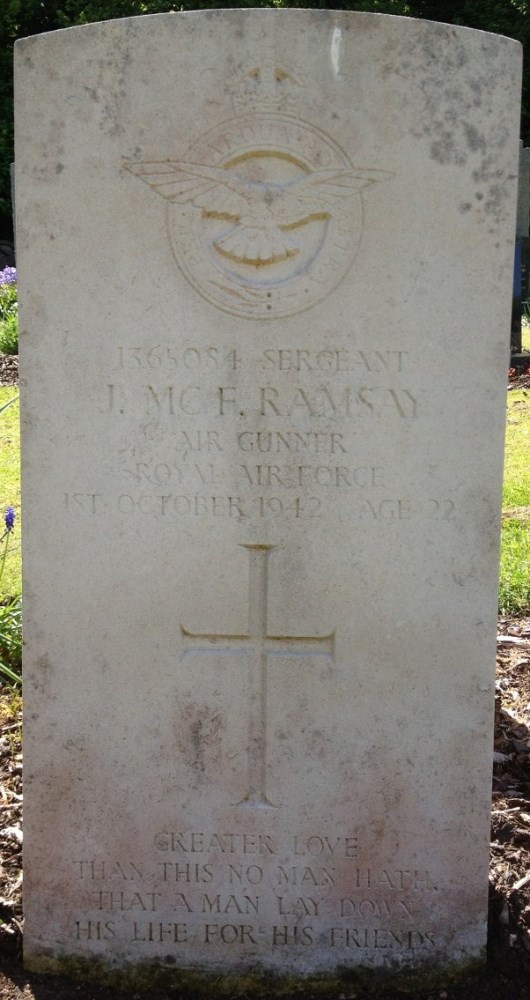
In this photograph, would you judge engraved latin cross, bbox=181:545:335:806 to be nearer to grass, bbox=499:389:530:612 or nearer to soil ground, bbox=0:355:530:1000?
soil ground, bbox=0:355:530:1000

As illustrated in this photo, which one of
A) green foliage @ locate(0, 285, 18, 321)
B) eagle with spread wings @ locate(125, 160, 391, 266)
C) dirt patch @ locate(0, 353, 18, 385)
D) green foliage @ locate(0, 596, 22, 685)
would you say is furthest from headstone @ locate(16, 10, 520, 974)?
green foliage @ locate(0, 285, 18, 321)

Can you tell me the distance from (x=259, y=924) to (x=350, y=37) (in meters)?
2.15

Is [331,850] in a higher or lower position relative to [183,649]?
lower

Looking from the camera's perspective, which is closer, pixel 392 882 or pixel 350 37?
pixel 350 37

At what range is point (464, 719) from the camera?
9.00ft

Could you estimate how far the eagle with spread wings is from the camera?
2516mm

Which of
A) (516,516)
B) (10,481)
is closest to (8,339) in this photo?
(10,481)

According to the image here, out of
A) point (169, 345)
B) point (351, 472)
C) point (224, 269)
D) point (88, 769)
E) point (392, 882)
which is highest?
point (224, 269)

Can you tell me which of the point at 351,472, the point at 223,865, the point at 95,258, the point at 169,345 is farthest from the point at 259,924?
the point at 95,258

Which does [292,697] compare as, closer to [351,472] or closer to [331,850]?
[331,850]

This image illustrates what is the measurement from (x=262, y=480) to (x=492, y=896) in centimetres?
132

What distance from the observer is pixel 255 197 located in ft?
8.35

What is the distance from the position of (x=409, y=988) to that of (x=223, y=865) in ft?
1.87

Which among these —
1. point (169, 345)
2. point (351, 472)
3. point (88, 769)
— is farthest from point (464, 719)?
point (169, 345)
